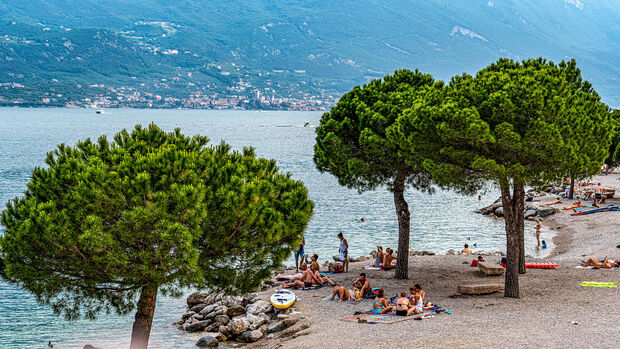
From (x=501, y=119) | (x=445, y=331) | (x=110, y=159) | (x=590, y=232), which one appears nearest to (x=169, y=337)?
(x=110, y=159)

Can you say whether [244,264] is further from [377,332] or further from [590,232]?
[590,232]

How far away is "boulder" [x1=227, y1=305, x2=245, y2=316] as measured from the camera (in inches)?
1022

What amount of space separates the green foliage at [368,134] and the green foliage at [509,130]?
184cm

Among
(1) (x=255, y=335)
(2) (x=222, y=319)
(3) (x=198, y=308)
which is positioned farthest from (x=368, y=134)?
(3) (x=198, y=308)

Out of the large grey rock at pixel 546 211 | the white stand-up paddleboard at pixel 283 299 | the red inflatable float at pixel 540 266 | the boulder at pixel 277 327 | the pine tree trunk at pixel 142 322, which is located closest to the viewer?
the pine tree trunk at pixel 142 322

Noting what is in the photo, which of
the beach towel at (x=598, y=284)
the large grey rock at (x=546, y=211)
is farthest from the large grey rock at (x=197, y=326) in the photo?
the large grey rock at (x=546, y=211)

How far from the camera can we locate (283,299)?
2469 centimetres

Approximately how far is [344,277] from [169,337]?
8.99 metres

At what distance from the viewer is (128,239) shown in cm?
1519

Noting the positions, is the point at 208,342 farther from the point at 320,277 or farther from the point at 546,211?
the point at 546,211

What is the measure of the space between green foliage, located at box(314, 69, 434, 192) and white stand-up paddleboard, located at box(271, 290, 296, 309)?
5.67 m

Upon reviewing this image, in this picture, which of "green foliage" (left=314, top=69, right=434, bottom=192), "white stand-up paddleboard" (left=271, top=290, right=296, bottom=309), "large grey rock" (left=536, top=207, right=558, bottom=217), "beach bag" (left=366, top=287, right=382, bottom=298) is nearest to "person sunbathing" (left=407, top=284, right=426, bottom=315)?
"beach bag" (left=366, top=287, right=382, bottom=298)

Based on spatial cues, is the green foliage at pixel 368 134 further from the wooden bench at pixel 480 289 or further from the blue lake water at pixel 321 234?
the blue lake water at pixel 321 234

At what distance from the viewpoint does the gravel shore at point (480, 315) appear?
16.9 m
